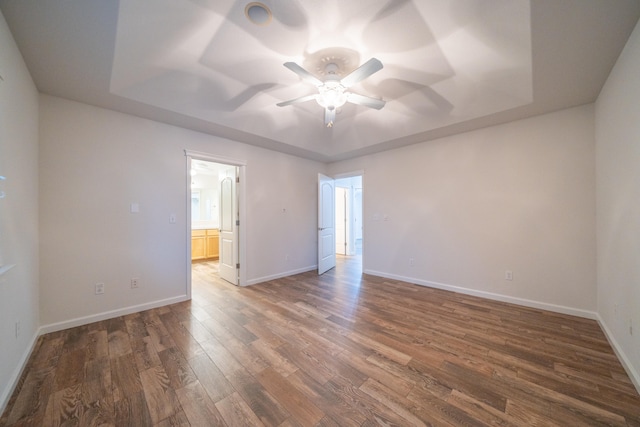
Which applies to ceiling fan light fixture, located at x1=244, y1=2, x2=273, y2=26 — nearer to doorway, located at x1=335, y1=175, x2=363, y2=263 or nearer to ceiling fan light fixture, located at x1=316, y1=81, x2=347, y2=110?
ceiling fan light fixture, located at x1=316, y1=81, x2=347, y2=110

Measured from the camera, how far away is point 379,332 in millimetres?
2398

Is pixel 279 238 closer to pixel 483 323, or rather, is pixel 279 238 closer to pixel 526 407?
pixel 483 323

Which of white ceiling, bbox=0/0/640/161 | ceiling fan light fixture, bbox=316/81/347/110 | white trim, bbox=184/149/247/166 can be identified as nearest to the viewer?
white ceiling, bbox=0/0/640/161

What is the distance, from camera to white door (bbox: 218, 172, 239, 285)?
406 cm

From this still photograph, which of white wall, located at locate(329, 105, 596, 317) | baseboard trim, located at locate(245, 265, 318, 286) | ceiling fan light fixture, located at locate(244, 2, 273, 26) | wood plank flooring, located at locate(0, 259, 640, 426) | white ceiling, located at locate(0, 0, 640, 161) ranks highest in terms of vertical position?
ceiling fan light fixture, located at locate(244, 2, 273, 26)

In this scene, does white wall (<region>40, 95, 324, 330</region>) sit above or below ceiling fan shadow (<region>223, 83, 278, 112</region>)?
below

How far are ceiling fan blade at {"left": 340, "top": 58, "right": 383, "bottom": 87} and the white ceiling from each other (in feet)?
1.15

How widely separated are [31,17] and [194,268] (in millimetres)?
4568

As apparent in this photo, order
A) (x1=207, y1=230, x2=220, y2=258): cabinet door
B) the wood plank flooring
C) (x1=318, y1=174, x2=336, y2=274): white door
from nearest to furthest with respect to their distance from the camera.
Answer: the wood plank flooring < (x1=318, y1=174, x2=336, y2=274): white door < (x1=207, y1=230, x2=220, y2=258): cabinet door

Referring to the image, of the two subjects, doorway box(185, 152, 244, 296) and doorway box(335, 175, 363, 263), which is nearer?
doorway box(185, 152, 244, 296)

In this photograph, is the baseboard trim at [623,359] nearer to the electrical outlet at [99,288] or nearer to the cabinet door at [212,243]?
the electrical outlet at [99,288]

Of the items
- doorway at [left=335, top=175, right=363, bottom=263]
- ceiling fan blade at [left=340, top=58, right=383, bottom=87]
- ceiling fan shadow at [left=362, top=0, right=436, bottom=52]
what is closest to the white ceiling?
ceiling fan shadow at [left=362, top=0, right=436, bottom=52]

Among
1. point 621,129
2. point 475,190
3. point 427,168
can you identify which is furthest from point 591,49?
point 427,168

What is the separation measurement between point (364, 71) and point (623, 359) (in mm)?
3158
